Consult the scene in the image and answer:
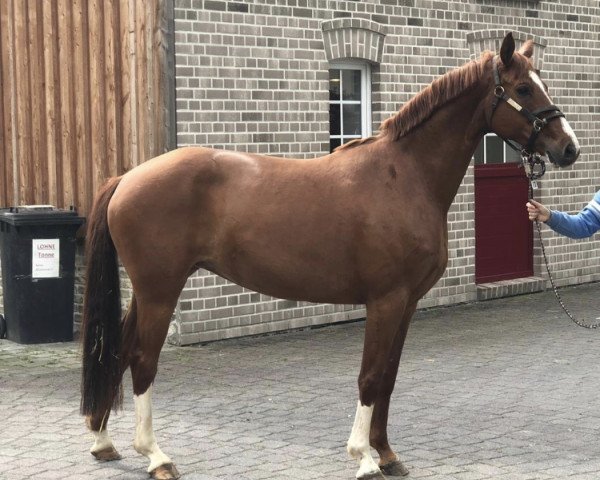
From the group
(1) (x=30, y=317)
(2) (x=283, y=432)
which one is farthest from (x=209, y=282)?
(2) (x=283, y=432)

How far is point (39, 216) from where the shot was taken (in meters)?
10.1

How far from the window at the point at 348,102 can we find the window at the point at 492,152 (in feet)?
6.59

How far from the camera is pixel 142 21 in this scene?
32.5 feet

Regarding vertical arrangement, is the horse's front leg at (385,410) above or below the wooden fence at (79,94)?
below

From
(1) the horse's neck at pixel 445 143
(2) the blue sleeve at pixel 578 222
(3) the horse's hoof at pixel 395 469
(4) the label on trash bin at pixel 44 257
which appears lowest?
(3) the horse's hoof at pixel 395 469

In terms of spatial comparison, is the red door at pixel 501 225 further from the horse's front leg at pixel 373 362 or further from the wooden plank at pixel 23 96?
the horse's front leg at pixel 373 362

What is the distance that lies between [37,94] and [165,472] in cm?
603

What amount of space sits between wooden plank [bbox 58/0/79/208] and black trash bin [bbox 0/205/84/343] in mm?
449

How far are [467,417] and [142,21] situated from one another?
509 cm

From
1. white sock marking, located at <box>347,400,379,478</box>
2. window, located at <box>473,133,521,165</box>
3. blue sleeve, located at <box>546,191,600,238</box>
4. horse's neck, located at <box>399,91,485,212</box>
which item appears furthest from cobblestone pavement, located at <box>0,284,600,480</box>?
window, located at <box>473,133,521,165</box>

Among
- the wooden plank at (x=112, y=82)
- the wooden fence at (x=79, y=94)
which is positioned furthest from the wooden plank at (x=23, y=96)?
the wooden plank at (x=112, y=82)

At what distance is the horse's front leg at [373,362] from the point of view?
571 centimetres

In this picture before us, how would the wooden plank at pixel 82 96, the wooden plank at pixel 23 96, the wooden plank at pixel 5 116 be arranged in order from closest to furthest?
the wooden plank at pixel 82 96, the wooden plank at pixel 23 96, the wooden plank at pixel 5 116

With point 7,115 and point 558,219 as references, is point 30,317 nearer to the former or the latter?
point 7,115
